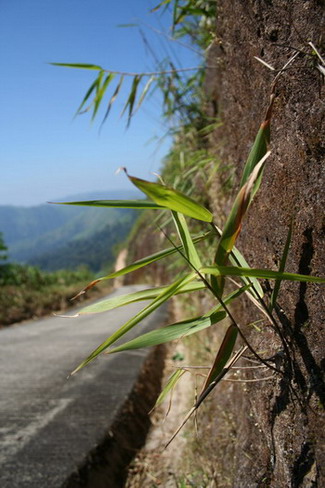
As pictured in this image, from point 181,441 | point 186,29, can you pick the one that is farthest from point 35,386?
point 186,29

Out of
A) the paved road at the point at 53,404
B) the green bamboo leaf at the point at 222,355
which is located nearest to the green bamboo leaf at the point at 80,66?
the green bamboo leaf at the point at 222,355

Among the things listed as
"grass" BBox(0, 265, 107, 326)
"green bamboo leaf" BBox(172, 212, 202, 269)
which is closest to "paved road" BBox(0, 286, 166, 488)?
"green bamboo leaf" BBox(172, 212, 202, 269)

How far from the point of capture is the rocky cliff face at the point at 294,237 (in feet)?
3.50

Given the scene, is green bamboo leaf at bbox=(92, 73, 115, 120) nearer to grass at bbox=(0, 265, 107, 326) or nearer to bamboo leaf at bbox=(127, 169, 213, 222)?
bamboo leaf at bbox=(127, 169, 213, 222)

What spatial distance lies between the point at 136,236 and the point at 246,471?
25526 millimetres

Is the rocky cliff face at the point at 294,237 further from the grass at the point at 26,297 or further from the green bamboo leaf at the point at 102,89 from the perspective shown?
the grass at the point at 26,297

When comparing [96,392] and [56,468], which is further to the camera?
[96,392]

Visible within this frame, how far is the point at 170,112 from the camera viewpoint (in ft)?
11.3

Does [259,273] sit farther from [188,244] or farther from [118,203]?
[118,203]

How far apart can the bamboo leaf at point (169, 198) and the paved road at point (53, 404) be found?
1370 mm

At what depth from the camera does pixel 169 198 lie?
35.7 inches

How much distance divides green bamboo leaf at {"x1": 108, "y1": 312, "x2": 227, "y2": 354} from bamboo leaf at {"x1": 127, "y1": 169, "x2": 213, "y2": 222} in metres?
0.26

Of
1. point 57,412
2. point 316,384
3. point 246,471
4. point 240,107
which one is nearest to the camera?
point 316,384

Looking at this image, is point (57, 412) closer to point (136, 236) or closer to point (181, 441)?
point (181, 441)
